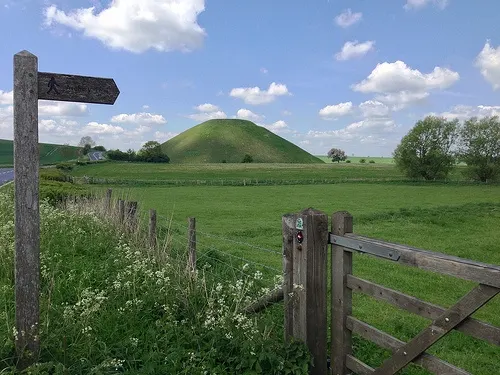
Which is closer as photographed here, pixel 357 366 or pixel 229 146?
pixel 357 366

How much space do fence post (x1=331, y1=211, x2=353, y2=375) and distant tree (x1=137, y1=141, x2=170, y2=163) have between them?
137 m

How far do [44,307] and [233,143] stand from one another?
173 m

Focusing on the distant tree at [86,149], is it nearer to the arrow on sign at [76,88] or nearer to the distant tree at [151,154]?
the distant tree at [151,154]

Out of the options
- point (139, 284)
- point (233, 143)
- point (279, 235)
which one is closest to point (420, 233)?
point (279, 235)

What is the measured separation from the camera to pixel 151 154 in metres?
140

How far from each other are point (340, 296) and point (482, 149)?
81022mm

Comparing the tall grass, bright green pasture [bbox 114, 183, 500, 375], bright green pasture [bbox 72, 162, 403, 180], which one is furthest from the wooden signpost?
bright green pasture [bbox 72, 162, 403, 180]

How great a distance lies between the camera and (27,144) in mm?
4598

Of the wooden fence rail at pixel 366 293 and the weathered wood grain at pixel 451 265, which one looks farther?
the wooden fence rail at pixel 366 293

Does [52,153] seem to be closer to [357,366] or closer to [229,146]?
[229,146]

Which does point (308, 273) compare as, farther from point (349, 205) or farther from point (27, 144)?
point (349, 205)

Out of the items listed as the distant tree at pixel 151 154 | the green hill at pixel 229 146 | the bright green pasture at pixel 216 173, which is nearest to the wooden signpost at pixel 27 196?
the bright green pasture at pixel 216 173

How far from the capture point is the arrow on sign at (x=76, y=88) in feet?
15.6

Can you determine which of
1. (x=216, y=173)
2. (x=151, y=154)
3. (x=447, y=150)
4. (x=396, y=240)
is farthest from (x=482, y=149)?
(x=151, y=154)
